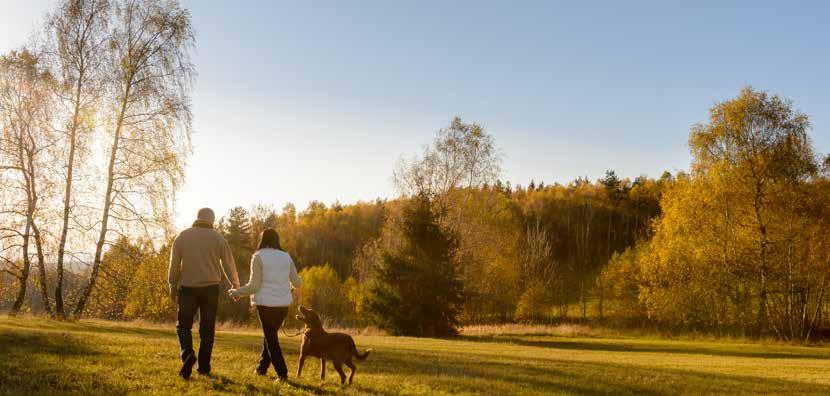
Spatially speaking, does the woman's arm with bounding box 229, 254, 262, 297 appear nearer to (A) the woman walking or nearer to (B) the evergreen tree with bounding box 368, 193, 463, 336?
(A) the woman walking

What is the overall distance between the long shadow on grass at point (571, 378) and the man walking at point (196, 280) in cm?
377

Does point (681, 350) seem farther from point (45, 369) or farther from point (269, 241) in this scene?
point (45, 369)

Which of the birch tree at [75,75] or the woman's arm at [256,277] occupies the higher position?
the birch tree at [75,75]

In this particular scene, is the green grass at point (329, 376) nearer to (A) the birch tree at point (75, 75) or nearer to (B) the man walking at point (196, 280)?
(B) the man walking at point (196, 280)

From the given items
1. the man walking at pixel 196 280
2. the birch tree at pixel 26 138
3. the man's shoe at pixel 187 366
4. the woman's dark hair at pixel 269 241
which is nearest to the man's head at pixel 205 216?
the man walking at pixel 196 280

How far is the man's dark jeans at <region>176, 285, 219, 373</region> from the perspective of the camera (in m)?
8.14

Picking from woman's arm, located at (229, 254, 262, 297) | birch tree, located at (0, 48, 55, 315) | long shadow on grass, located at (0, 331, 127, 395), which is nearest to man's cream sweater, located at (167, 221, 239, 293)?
woman's arm, located at (229, 254, 262, 297)

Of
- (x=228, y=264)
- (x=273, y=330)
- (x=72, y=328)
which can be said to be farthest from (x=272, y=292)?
(x=72, y=328)

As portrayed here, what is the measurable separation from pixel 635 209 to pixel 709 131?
73.1 metres

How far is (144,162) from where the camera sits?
23.8m

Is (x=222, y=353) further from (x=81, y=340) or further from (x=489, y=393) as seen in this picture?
(x=489, y=393)

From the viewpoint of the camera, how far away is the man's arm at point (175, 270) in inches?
319

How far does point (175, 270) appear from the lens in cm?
812

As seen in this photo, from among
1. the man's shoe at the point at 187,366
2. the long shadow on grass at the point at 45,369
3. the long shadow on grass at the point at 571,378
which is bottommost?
the long shadow on grass at the point at 571,378
